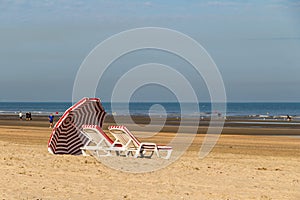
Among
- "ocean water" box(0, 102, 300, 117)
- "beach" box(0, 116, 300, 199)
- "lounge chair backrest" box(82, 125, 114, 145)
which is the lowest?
"beach" box(0, 116, 300, 199)

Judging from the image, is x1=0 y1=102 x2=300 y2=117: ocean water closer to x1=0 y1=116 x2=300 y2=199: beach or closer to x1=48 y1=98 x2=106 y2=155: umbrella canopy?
x1=48 y1=98 x2=106 y2=155: umbrella canopy

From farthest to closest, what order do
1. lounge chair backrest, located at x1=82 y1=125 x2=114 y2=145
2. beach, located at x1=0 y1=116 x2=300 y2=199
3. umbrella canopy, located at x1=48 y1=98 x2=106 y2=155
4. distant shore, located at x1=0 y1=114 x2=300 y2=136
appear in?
distant shore, located at x1=0 y1=114 x2=300 y2=136 → umbrella canopy, located at x1=48 y1=98 x2=106 y2=155 → lounge chair backrest, located at x1=82 y1=125 x2=114 y2=145 → beach, located at x1=0 y1=116 x2=300 y2=199

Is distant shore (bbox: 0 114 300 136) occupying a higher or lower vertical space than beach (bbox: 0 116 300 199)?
higher

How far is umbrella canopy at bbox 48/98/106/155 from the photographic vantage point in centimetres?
1549

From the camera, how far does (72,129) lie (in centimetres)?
1592

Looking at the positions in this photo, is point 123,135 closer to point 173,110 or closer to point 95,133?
point 95,133

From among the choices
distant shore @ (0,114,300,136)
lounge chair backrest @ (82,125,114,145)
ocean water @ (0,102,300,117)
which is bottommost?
lounge chair backrest @ (82,125,114,145)

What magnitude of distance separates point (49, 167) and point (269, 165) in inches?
232

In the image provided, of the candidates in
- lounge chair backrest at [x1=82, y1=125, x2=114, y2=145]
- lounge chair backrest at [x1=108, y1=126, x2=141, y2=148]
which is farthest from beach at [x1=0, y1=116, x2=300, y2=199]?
lounge chair backrest at [x1=108, y1=126, x2=141, y2=148]

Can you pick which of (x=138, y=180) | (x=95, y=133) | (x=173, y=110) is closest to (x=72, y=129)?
(x=95, y=133)

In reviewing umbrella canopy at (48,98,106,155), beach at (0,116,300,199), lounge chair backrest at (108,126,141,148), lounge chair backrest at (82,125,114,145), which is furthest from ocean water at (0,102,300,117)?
beach at (0,116,300,199)

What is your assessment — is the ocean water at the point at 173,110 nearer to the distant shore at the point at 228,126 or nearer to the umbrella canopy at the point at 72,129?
the distant shore at the point at 228,126

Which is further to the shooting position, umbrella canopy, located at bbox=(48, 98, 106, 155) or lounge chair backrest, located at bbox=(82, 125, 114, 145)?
umbrella canopy, located at bbox=(48, 98, 106, 155)

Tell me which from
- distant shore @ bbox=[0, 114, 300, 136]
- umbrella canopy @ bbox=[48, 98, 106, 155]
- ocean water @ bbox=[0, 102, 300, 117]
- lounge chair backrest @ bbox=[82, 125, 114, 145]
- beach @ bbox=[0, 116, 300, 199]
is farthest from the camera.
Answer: ocean water @ bbox=[0, 102, 300, 117]
